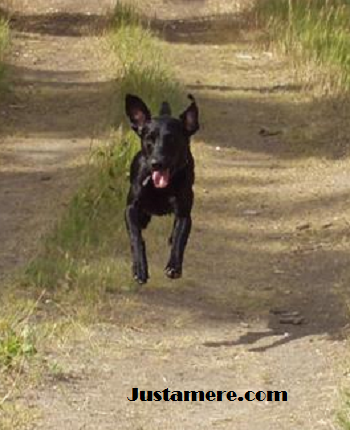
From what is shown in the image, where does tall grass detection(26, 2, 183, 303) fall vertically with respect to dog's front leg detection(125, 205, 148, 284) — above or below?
below

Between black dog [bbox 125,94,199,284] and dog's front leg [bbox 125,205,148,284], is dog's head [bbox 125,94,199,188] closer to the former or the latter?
black dog [bbox 125,94,199,284]

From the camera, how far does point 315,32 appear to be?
51.4ft

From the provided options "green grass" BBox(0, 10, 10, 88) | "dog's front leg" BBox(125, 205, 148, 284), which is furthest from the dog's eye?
"green grass" BBox(0, 10, 10, 88)

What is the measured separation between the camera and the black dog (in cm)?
761

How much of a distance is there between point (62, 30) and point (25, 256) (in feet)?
37.0

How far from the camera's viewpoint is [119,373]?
6992mm

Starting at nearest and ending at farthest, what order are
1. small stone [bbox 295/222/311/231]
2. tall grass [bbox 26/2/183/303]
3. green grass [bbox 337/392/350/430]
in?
green grass [bbox 337/392/350/430]
tall grass [bbox 26/2/183/303]
small stone [bbox 295/222/311/231]

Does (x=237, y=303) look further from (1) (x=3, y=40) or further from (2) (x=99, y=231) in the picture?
(1) (x=3, y=40)

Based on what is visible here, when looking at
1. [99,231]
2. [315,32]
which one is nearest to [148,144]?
[99,231]

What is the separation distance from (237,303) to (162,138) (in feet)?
4.52

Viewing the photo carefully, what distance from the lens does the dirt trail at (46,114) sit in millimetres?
10555

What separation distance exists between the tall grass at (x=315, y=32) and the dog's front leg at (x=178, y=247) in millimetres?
6499

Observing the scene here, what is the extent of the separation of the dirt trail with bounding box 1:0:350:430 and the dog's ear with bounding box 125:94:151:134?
1.01 m

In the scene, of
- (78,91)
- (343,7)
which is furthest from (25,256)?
(343,7)
